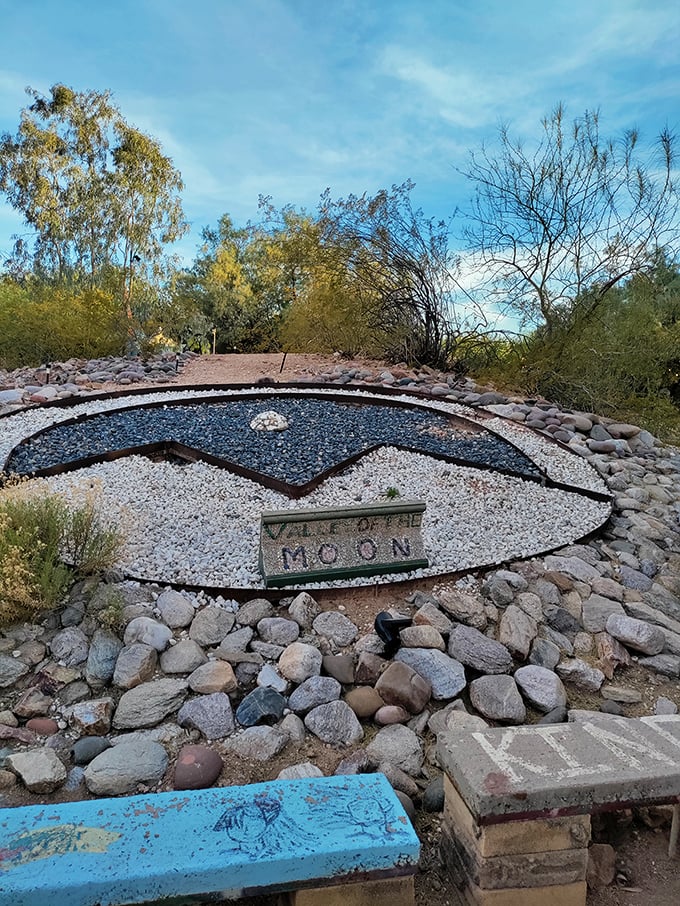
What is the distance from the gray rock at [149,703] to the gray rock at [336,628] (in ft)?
1.91

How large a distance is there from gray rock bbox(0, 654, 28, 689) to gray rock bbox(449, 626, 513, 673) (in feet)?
5.12

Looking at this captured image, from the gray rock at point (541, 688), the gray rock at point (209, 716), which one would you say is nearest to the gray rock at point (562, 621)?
the gray rock at point (541, 688)

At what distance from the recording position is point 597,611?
287 cm

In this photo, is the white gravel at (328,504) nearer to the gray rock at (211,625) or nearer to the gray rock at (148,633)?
the gray rock at (211,625)

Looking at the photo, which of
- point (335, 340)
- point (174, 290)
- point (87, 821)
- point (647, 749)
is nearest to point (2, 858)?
point (87, 821)

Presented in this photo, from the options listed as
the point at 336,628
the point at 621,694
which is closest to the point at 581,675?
the point at 621,694

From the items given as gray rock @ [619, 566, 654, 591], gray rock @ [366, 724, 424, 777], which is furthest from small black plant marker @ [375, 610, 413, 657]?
gray rock @ [619, 566, 654, 591]

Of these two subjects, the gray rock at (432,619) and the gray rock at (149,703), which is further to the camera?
the gray rock at (432,619)

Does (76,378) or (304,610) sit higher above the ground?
(76,378)

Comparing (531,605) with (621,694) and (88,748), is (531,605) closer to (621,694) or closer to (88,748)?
(621,694)

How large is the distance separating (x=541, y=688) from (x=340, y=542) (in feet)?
3.42

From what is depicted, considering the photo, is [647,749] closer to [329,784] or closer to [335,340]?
[329,784]

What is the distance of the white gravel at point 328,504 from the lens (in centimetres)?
310

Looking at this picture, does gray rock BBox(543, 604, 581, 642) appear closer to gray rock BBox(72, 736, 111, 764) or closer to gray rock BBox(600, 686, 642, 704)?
gray rock BBox(600, 686, 642, 704)
